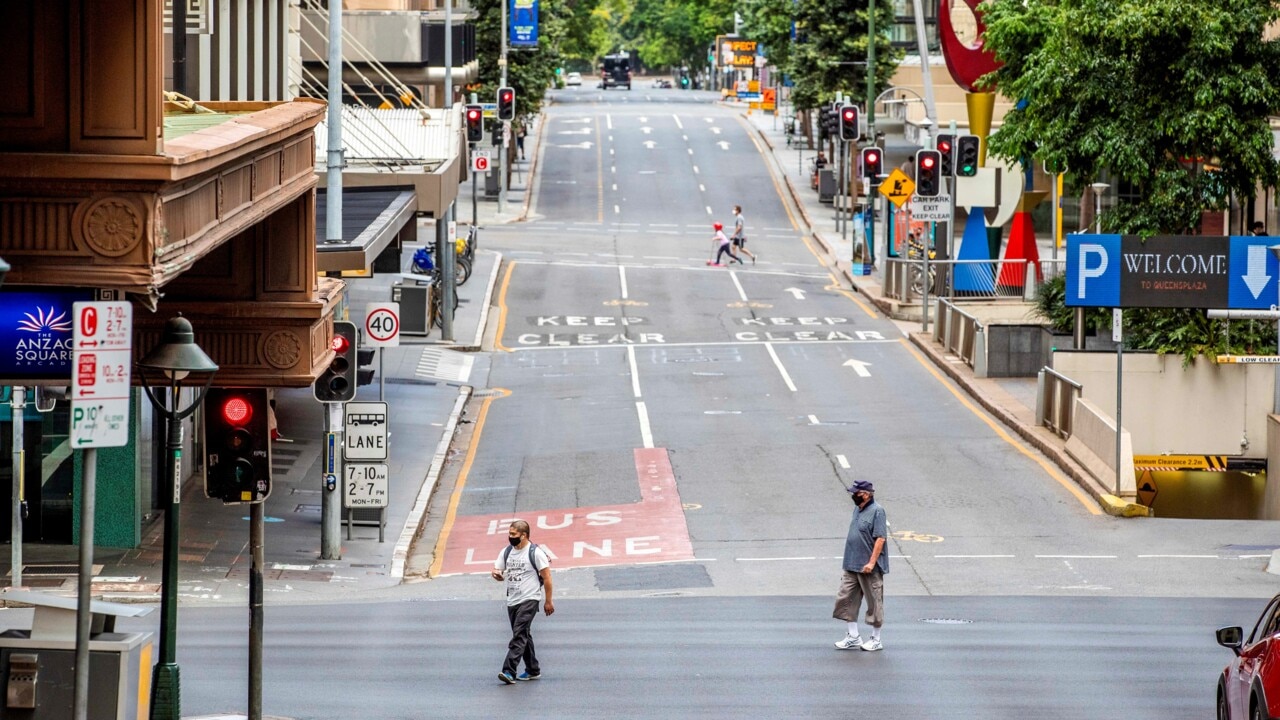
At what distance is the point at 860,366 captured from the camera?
123 ft

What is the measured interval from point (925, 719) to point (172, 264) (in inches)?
291

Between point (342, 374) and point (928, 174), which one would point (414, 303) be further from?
point (342, 374)

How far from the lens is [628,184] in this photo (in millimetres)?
76375

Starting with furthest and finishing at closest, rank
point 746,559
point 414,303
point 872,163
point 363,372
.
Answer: point 872,163, point 414,303, point 363,372, point 746,559

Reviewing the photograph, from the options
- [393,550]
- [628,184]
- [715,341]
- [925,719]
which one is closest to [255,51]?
[393,550]

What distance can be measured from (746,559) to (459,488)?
6.67 meters

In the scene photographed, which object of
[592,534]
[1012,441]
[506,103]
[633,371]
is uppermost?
[506,103]

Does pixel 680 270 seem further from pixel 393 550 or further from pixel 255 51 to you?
Result: pixel 393 550

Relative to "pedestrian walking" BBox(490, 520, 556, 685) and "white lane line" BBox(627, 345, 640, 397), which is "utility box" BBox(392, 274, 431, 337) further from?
"pedestrian walking" BBox(490, 520, 556, 685)

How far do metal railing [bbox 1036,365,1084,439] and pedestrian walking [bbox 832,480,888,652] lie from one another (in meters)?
12.1

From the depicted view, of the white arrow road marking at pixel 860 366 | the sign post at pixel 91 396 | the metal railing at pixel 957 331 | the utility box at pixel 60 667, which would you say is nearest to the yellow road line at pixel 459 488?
the white arrow road marking at pixel 860 366

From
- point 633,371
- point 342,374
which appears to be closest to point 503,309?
point 633,371

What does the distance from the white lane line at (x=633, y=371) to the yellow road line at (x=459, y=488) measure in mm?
2523

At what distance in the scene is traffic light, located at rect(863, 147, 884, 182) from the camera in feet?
164
